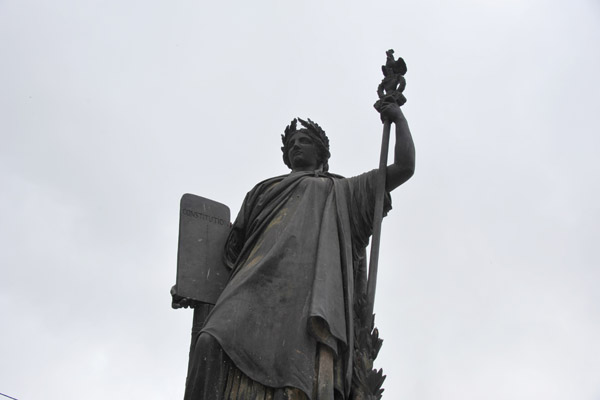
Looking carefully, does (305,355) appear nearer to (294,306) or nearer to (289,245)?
(294,306)

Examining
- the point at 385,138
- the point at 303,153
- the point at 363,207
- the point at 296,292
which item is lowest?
the point at 296,292

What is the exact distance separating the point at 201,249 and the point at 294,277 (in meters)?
1.55

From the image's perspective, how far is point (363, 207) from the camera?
9156mm

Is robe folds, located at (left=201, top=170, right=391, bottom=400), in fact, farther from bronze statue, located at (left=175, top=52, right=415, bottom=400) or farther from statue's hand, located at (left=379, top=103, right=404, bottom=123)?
statue's hand, located at (left=379, top=103, right=404, bottom=123)

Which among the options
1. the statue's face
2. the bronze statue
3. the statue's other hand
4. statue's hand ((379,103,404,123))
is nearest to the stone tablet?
the statue's other hand

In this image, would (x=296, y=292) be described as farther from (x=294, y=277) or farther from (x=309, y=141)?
(x=309, y=141)

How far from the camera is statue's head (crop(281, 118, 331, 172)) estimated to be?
33.2ft

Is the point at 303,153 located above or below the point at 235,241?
above

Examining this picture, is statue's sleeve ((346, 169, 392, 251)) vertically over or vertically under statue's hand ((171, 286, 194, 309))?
over

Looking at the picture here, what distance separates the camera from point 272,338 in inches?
311

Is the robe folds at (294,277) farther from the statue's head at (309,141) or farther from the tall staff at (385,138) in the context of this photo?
the statue's head at (309,141)

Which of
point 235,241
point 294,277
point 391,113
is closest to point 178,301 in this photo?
point 235,241

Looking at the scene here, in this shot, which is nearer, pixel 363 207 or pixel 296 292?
pixel 296 292

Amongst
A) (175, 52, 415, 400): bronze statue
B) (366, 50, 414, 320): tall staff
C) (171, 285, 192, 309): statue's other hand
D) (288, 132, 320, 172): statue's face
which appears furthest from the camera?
(288, 132, 320, 172): statue's face
